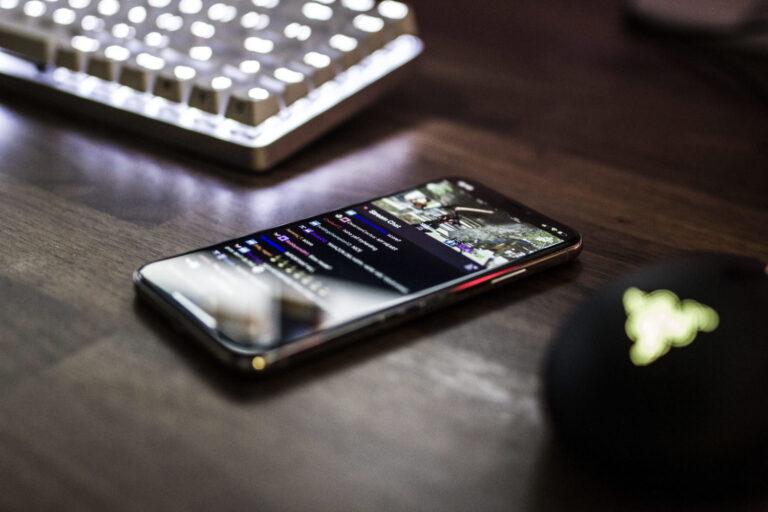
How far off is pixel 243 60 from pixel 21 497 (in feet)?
1.18

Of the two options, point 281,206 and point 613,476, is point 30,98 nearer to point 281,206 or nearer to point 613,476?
point 281,206

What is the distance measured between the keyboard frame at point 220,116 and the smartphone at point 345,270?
102 mm

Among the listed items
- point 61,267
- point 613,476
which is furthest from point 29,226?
point 613,476

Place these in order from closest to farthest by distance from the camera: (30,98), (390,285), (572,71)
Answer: (390,285), (30,98), (572,71)

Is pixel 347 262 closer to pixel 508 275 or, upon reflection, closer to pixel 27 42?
pixel 508 275

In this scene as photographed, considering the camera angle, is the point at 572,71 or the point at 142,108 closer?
the point at 142,108

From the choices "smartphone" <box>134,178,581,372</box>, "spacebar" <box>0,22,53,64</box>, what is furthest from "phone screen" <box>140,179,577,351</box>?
"spacebar" <box>0,22,53,64</box>

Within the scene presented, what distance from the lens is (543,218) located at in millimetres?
457

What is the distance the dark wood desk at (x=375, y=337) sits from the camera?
30 centimetres

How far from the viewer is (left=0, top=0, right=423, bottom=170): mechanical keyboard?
0.53 m

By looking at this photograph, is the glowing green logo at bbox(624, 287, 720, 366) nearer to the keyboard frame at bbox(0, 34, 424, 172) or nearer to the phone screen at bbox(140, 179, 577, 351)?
the phone screen at bbox(140, 179, 577, 351)

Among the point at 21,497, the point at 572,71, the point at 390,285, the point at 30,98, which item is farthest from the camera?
the point at 572,71

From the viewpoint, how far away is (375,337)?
37 centimetres

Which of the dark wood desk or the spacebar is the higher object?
the spacebar
